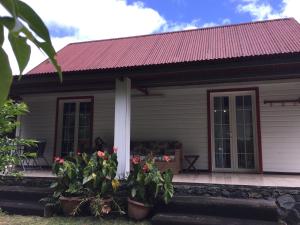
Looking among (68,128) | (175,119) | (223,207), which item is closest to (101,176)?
(223,207)

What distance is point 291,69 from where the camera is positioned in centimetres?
555

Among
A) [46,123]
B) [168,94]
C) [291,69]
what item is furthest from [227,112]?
[46,123]

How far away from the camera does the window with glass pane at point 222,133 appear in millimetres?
7520

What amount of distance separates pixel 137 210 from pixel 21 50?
480 cm

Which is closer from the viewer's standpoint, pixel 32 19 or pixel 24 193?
pixel 32 19

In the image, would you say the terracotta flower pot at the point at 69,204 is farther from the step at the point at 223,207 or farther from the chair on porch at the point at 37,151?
the chair on porch at the point at 37,151

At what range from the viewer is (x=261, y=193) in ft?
16.6

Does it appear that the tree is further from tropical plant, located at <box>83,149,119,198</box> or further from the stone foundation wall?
the stone foundation wall

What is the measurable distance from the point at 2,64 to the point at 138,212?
4816 mm

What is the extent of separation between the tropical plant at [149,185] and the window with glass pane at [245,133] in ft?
9.50

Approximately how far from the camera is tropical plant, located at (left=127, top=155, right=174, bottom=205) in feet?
16.3

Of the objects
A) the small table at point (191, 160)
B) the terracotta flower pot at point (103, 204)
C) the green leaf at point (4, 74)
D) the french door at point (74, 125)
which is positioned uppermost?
the french door at point (74, 125)

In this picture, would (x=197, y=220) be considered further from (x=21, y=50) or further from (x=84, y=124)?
(x=84, y=124)

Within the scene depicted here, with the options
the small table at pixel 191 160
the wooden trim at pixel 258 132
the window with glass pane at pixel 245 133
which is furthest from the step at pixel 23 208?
the wooden trim at pixel 258 132
